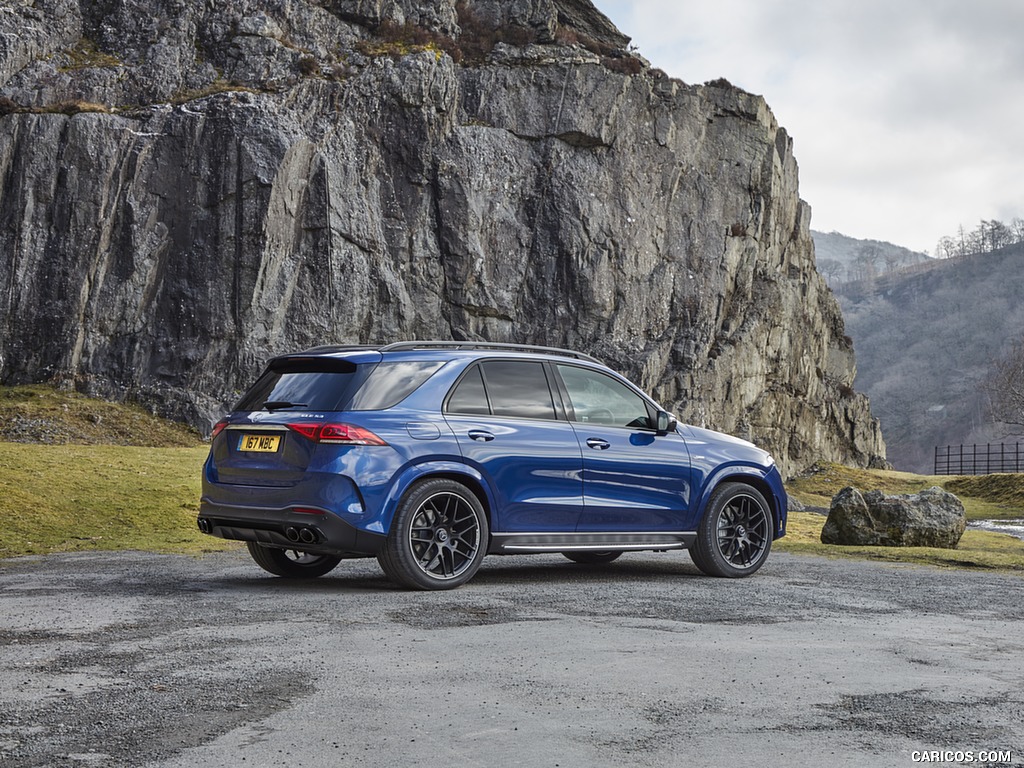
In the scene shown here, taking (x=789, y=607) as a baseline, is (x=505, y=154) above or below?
above

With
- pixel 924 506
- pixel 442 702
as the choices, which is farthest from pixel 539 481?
pixel 924 506

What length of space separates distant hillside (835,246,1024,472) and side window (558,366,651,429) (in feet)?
422

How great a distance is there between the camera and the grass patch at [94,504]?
13.8 m

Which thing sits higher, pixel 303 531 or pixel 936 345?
pixel 936 345

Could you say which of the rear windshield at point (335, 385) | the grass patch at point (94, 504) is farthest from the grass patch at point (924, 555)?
the grass patch at point (94, 504)

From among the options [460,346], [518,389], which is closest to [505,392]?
[518,389]

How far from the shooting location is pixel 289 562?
32.3 feet

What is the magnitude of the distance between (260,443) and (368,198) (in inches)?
1348

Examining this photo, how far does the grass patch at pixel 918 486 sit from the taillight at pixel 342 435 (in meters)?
26.6

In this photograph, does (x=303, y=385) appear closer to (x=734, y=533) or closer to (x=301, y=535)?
(x=301, y=535)

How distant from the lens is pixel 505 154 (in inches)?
1770

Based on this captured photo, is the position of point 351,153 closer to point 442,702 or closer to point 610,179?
point 610,179

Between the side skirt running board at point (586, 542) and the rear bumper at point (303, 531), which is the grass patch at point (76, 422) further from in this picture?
the side skirt running board at point (586, 542)

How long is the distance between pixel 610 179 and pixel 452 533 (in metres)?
39.6
